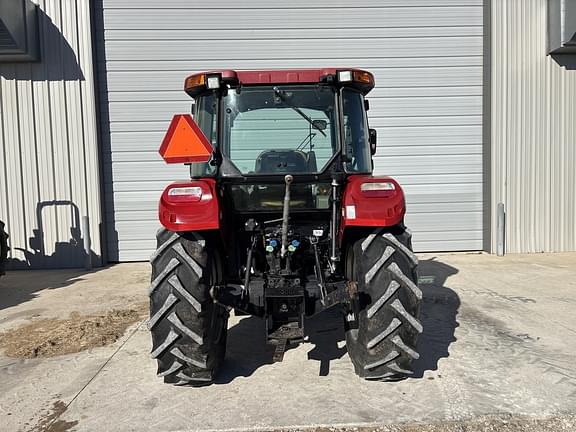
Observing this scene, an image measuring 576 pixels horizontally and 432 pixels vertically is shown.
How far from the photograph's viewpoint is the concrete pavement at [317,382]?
2799 millimetres

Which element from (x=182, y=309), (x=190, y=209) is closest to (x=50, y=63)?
(x=190, y=209)

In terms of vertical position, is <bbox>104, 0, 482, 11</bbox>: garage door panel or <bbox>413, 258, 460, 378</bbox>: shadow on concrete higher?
<bbox>104, 0, 482, 11</bbox>: garage door panel

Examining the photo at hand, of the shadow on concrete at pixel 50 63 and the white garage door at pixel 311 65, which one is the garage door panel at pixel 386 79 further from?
the shadow on concrete at pixel 50 63

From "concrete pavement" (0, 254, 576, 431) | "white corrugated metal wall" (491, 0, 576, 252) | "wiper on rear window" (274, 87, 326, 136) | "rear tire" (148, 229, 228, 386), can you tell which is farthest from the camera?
"white corrugated metal wall" (491, 0, 576, 252)

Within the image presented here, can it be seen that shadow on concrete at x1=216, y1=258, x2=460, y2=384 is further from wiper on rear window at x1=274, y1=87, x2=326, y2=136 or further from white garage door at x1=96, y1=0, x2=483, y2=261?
white garage door at x1=96, y1=0, x2=483, y2=261

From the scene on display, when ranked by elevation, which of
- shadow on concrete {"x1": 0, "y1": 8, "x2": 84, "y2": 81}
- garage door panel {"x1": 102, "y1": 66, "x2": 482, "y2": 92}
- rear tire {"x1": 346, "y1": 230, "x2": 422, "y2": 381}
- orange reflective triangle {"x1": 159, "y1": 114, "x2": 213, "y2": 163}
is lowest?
rear tire {"x1": 346, "y1": 230, "x2": 422, "y2": 381}

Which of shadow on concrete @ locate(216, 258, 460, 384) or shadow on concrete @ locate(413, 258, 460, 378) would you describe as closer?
shadow on concrete @ locate(216, 258, 460, 384)

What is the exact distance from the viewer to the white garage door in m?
8.02

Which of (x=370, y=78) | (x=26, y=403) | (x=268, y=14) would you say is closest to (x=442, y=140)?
(x=268, y=14)

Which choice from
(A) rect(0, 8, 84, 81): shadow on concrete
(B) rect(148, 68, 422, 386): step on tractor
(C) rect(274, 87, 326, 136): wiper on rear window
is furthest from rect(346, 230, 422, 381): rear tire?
(A) rect(0, 8, 84, 81): shadow on concrete

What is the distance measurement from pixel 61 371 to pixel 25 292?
334cm

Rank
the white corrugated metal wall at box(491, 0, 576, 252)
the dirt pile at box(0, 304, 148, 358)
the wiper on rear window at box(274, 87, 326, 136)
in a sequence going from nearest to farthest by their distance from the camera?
the wiper on rear window at box(274, 87, 326, 136)
the dirt pile at box(0, 304, 148, 358)
the white corrugated metal wall at box(491, 0, 576, 252)

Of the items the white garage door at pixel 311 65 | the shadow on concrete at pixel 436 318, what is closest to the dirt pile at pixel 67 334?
the shadow on concrete at pixel 436 318

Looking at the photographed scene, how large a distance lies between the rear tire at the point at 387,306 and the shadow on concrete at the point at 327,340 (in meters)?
0.41
